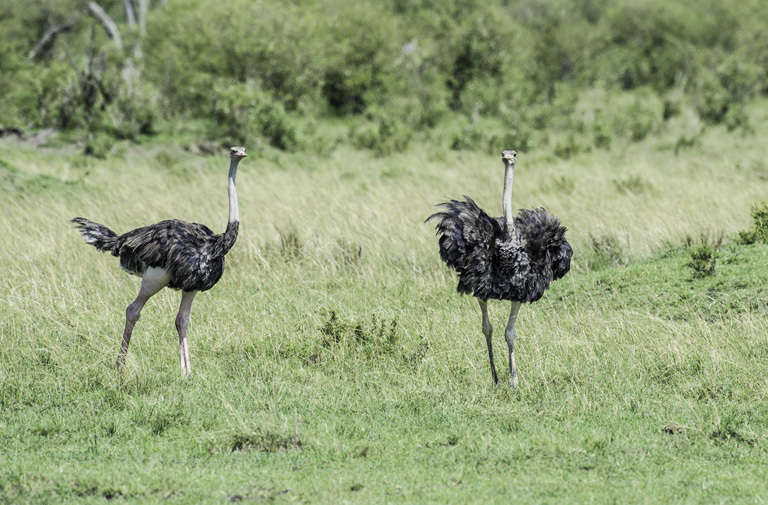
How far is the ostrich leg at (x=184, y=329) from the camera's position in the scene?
746 cm

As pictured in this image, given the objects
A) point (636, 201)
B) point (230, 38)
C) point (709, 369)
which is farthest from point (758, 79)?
point (709, 369)

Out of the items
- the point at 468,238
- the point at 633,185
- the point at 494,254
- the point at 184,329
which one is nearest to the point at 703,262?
the point at 494,254

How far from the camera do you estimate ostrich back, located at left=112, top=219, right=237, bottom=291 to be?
722 centimetres

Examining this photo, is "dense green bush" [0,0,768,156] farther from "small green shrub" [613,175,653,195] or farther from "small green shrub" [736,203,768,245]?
"small green shrub" [736,203,768,245]

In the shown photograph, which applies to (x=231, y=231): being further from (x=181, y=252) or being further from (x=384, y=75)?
(x=384, y=75)

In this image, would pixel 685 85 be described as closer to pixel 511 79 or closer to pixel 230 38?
pixel 511 79

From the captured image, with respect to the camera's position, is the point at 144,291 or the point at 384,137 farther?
the point at 384,137

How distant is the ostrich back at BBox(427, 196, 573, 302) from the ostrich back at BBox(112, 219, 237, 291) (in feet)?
5.75

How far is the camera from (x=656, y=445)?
6.04 meters

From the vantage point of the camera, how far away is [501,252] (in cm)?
708

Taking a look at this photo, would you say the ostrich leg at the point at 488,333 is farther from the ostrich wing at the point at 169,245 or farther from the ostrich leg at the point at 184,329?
the ostrich leg at the point at 184,329

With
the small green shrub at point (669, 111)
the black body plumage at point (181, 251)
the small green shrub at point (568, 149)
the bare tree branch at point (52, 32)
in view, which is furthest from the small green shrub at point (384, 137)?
the bare tree branch at point (52, 32)

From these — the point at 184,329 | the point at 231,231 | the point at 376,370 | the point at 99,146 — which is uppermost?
the point at 99,146

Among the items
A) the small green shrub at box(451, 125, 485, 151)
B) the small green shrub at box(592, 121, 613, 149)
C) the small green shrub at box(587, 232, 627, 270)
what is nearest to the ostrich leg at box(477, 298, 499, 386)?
the small green shrub at box(587, 232, 627, 270)
